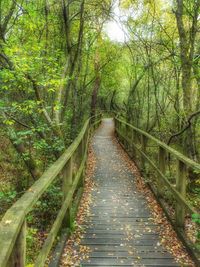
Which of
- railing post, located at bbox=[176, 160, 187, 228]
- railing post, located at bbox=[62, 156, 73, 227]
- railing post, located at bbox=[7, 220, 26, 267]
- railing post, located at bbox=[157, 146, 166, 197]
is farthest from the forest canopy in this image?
railing post, located at bbox=[7, 220, 26, 267]

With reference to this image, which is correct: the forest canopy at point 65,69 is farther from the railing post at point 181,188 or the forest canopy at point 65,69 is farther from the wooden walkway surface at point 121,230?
the railing post at point 181,188

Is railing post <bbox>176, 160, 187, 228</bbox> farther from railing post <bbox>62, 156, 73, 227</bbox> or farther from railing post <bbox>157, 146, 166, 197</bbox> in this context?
railing post <bbox>62, 156, 73, 227</bbox>

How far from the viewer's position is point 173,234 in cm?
430

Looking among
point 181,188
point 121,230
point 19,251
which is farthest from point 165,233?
point 19,251

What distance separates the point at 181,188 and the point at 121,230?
117 centimetres

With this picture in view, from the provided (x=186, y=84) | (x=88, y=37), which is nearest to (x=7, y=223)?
(x=186, y=84)

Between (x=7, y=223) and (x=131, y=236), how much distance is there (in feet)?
9.72

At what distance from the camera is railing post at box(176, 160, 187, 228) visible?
13.5ft

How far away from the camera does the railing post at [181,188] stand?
162 inches

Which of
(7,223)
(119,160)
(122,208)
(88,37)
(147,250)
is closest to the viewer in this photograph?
(7,223)

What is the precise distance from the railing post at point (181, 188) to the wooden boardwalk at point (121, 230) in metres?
0.42

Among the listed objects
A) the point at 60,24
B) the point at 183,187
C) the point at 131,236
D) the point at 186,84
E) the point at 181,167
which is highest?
the point at 60,24

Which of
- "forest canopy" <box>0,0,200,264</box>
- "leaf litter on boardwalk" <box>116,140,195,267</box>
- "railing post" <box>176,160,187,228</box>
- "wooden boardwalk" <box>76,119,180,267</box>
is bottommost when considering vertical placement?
"wooden boardwalk" <box>76,119,180,267</box>

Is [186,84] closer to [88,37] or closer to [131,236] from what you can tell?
[131,236]
